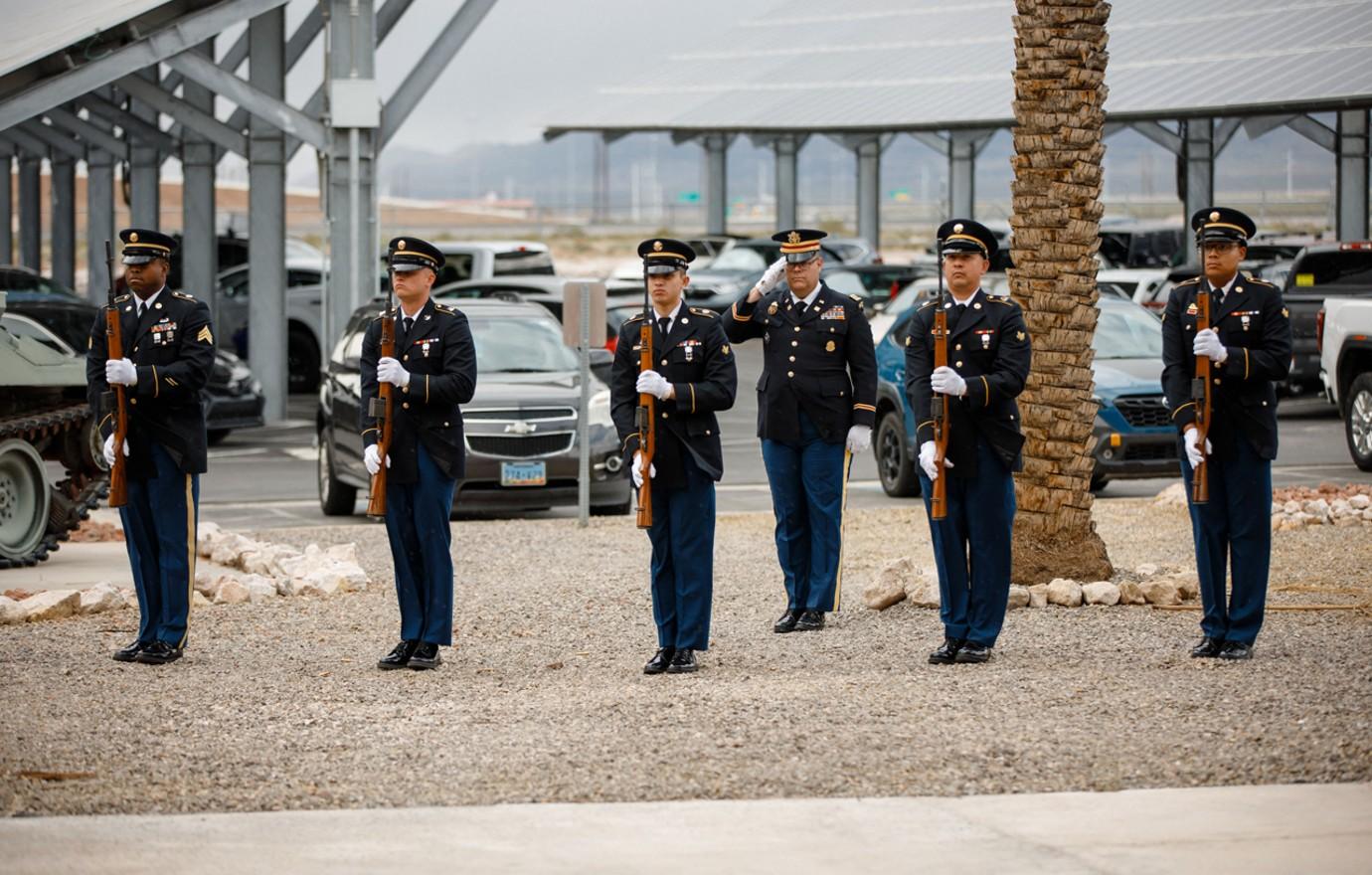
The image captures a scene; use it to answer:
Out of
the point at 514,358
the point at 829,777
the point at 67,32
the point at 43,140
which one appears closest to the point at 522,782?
the point at 829,777

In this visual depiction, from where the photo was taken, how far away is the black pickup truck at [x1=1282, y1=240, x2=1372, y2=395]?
24797 mm

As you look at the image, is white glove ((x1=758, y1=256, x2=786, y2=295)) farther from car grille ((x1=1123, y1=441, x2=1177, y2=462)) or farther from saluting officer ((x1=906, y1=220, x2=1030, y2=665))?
car grille ((x1=1123, y1=441, x2=1177, y2=462))

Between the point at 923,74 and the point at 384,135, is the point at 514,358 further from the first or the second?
the point at 923,74

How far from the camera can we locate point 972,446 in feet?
30.3

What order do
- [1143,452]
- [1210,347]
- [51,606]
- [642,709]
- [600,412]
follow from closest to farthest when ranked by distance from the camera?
[642,709]
[1210,347]
[51,606]
[600,412]
[1143,452]

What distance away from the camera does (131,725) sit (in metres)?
7.97

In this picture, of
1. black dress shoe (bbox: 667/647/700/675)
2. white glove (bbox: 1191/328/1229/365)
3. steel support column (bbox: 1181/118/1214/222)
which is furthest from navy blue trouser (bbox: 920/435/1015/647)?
steel support column (bbox: 1181/118/1214/222)

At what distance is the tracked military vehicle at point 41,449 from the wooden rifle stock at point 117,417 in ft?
13.5

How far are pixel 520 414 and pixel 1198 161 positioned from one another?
2839 cm

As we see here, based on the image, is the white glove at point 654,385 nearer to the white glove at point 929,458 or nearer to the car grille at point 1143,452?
the white glove at point 929,458

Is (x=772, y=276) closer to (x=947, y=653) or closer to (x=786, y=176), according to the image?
(x=947, y=653)

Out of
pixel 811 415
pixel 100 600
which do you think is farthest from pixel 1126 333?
pixel 100 600

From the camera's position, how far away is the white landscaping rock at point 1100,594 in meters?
11.0

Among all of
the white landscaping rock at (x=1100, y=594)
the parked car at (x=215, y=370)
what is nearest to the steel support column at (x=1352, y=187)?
the parked car at (x=215, y=370)
